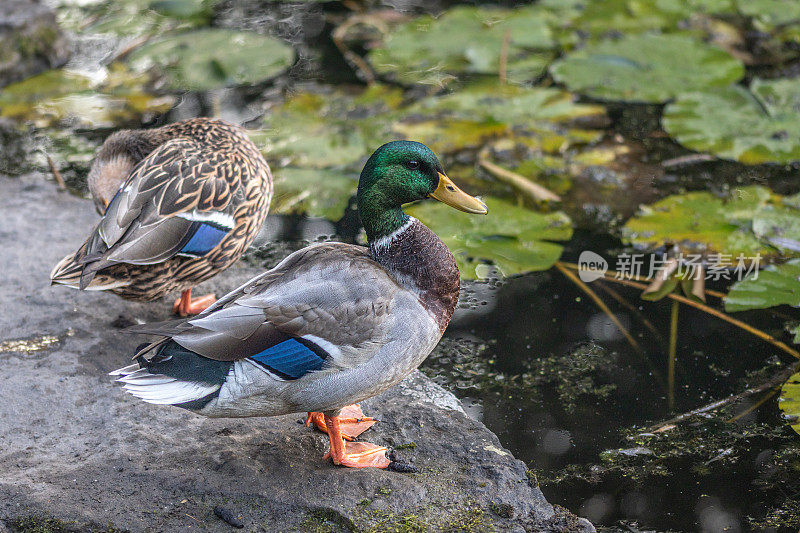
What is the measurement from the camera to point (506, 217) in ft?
16.3

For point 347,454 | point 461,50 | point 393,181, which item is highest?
point 393,181

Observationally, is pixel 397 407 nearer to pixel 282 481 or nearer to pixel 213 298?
pixel 282 481

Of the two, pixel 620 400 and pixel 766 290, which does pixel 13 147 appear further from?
pixel 766 290

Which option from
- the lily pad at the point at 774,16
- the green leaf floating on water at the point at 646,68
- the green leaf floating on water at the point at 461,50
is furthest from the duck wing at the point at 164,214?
the lily pad at the point at 774,16

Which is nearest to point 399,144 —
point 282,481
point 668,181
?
point 282,481

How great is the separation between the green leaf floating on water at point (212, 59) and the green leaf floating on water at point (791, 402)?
4368 millimetres

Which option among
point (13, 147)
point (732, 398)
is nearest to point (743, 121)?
point (732, 398)

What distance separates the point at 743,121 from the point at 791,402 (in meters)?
2.67

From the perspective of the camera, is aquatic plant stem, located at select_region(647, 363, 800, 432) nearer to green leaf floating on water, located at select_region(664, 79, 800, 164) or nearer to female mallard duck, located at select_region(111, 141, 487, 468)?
female mallard duck, located at select_region(111, 141, 487, 468)

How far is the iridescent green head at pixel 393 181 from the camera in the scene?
3.33 meters

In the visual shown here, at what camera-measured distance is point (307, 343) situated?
9.93ft

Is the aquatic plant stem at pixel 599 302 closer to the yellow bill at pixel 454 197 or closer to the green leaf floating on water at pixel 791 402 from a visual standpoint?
the green leaf floating on water at pixel 791 402

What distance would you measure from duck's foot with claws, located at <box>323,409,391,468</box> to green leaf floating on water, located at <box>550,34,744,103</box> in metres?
3.81

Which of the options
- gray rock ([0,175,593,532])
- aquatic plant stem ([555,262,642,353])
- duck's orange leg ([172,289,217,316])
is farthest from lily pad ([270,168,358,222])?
gray rock ([0,175,593,532])
